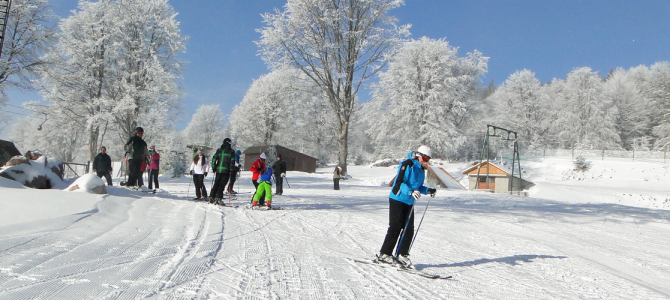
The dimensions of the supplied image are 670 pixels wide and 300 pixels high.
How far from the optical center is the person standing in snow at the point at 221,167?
32.0 ft

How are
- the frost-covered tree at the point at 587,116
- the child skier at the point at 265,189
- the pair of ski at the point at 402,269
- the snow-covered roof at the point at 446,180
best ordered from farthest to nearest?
Answer: the frost-covered tree at the point at 587,116 → the snow-covered roof at the point at 446,180 → the child skier at the point at 265,189 → the pair of ski at the point at 402,269

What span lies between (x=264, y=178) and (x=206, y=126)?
58464mm

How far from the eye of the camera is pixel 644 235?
7559mm

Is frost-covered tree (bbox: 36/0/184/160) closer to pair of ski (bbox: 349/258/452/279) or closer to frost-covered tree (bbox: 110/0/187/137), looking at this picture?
frost-covered tree (bbox: 110/0/187/137)

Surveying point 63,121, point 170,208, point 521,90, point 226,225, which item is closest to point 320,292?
point 226,225

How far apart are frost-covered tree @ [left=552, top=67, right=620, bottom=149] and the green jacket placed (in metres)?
48.9

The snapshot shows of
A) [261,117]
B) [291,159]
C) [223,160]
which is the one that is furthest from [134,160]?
[261,117]

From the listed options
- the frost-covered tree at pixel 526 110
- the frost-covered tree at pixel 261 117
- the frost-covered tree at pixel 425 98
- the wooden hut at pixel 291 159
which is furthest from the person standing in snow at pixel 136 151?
the frost-covered tree at pixel 526 110

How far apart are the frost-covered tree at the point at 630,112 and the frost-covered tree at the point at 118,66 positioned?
187 ft

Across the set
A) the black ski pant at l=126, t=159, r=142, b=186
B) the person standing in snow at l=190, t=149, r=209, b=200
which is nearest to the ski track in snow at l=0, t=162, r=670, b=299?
the person standing in snow at l=190, t=149, r=209, b=200

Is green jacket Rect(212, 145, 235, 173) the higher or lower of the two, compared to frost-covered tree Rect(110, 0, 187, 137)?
lower

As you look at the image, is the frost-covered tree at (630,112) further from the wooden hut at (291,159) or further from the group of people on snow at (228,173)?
the group of people on snow at (228,173)

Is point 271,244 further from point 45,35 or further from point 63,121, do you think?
point 63,121

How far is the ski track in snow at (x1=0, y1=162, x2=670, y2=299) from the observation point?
3203mm
